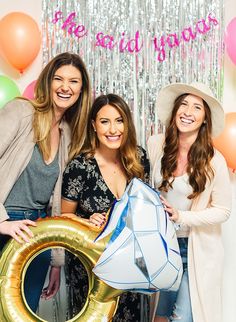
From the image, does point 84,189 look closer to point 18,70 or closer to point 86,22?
point 18,70

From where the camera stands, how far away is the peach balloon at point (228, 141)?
2.30 metres

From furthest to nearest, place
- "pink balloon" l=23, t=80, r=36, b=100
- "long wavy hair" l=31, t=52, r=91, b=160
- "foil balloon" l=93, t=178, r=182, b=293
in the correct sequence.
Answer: "pink balloon" l=23, t=80, r=36, b=100, "long wavy hair" l=31, t=52, r=91, b=160, "foil balloon" l=93, t=178, r=182, b=293

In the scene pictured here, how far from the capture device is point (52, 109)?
6.52 ft

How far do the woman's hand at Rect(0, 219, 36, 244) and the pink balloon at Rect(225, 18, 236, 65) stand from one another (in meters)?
1.18

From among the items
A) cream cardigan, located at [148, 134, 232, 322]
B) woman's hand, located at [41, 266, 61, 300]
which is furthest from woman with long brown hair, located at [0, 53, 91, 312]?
cream cardigan, located at [148, 134, 232, 322]

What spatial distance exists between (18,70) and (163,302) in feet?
3.97

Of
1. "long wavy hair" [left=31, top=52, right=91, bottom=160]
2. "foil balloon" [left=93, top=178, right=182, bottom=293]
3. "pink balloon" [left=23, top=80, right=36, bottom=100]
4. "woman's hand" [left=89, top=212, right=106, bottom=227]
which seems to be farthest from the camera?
"pink balloon" [left=23, top=80, right=36, bottom=100]

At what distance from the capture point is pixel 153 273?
1696mm

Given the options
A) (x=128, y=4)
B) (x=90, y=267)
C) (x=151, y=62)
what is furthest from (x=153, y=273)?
(x=128, y=4)

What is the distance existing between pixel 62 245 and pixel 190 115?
0.71 m

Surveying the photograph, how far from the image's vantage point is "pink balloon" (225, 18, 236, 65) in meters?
2.31

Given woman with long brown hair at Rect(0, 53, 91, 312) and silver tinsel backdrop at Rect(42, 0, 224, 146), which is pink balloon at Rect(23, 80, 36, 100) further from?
woman with long brown hair at Rect(0, 53, 91, 312)

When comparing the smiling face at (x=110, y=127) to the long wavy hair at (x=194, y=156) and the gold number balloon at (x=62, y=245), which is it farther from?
the gold number balloon at (x=62, y=245)

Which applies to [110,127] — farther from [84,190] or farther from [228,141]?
[228,141]
